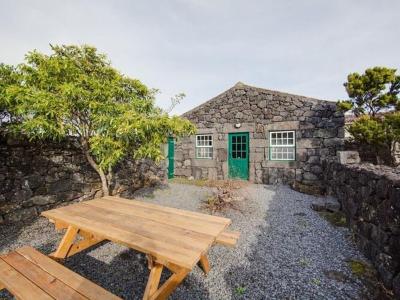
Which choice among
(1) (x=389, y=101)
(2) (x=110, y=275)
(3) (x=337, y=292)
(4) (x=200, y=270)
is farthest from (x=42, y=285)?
(1) (x=389, y=101)

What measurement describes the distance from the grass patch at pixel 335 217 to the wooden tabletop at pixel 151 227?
3.07m

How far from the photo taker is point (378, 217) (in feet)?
8.79

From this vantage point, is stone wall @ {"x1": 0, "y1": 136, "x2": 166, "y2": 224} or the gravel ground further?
stone wall @ {"x1": 0, "y1": 136, "x2": 166, "y2": 224}

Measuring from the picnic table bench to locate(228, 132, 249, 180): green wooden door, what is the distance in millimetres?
7699

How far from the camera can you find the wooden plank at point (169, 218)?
7.08 feet

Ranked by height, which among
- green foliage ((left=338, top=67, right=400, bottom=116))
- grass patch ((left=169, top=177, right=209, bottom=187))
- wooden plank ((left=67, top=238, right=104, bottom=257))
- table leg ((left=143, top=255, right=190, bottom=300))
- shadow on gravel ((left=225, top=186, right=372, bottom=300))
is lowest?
shadow on gravel ((left=225, top=186, right=372, bottom=300))

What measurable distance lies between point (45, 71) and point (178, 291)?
142 inches

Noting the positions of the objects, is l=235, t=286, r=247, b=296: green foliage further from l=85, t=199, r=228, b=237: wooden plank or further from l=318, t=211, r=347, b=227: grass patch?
l=318, t=211, r=347, b=227: grass patch

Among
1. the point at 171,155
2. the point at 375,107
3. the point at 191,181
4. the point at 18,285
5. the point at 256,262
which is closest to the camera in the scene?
the point at 18,285

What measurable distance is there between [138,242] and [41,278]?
0.87 metres

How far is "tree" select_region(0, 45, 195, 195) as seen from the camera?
3.04 meters

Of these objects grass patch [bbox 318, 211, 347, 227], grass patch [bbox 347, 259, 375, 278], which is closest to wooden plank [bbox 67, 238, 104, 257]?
grass patch [bbox 347, 259, 375, 278]

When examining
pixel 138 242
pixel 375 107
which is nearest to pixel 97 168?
pixel 138 242

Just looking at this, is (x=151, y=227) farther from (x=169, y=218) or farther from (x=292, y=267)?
(x=292, y=267)
